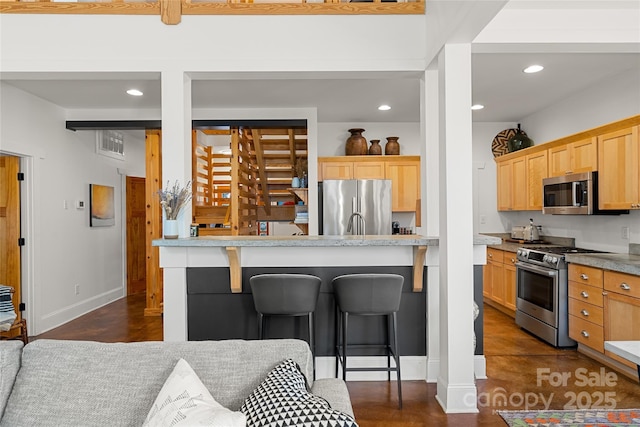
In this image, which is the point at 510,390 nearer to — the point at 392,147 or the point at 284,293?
the point at 284,293

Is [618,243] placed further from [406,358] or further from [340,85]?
[340,85]

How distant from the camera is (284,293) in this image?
9.23 feet

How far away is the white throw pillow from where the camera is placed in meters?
1.20

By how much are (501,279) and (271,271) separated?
3.43 metres

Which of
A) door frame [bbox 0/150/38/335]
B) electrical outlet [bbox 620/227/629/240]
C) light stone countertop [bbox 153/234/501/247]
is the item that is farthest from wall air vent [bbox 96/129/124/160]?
electrical outlet [bbox 620/227/629/240]

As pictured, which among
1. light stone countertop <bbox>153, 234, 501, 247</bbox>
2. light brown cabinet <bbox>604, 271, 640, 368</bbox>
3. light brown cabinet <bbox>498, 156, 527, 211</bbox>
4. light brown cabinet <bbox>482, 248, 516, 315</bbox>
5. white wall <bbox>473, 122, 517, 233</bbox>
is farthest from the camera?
white wall <bbox>473, 122, 517, 233</bbox>

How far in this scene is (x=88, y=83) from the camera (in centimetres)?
428

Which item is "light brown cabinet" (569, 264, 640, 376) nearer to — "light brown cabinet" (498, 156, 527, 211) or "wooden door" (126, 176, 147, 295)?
"light brown cabinet" (498, 156, 527, 211)

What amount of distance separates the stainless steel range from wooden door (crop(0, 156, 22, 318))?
5.54 metres

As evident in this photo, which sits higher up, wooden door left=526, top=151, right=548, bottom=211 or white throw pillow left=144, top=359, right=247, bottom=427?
wooden door left=526, top=151, right=548, bottom=211

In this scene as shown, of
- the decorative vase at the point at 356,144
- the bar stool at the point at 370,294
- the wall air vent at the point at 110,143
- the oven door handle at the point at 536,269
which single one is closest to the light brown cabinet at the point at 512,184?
the oven door handle at the point at 536,269

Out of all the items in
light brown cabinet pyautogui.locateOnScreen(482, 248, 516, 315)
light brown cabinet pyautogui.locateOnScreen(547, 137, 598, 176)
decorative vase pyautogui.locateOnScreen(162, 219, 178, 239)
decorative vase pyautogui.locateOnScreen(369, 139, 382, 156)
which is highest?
decorative vase pyautogui.locateOnScreen(369, 139, 382, 156)

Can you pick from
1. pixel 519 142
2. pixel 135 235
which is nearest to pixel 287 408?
Result: pixel 519 142

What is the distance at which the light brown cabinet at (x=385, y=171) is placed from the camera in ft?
20.5
